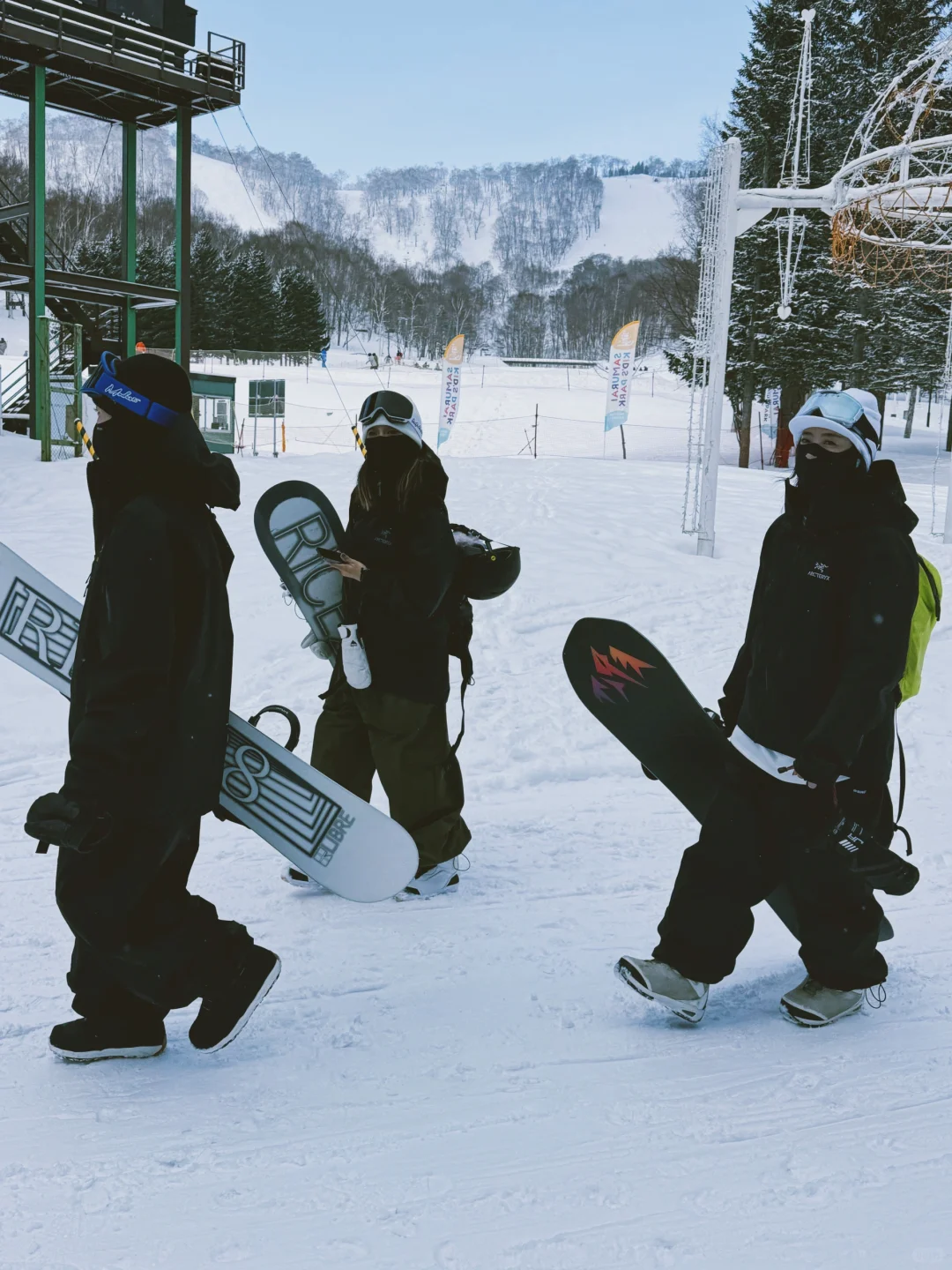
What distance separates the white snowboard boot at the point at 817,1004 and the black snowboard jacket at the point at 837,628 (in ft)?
1.91

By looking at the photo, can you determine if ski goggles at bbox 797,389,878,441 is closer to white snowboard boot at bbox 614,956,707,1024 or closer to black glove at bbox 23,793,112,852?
white snowboard boot at bbox 614,956,707,1024

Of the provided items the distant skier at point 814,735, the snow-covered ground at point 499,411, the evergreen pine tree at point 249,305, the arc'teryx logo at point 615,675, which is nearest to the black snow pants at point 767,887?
the distant skier at point 814,735

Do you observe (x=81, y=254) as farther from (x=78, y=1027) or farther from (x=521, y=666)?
(x=78, y=1027)

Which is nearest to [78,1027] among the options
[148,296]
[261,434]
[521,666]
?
[521,666]

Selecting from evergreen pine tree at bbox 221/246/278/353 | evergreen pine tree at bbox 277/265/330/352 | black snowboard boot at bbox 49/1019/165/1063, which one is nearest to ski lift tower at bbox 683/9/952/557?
black snowboard boot at bbox 49/1019/165/1063

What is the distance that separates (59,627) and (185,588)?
2.51 feet

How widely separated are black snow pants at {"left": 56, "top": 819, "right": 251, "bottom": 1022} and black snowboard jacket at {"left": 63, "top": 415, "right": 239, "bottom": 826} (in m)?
0.09

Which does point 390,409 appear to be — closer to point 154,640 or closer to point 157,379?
point 157,379

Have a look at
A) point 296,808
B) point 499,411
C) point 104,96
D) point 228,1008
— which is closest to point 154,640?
A: point 296,808

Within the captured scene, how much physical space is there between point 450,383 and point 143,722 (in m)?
22.6

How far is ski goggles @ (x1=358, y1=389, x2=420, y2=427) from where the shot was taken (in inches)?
127

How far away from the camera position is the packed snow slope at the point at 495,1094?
1.88 meters

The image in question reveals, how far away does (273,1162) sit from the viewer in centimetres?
209

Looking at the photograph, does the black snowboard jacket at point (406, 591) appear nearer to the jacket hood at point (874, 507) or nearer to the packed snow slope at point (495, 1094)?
the packed snow slope at point (495, 1094)
